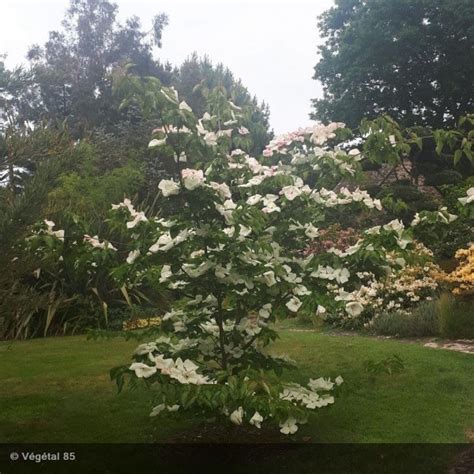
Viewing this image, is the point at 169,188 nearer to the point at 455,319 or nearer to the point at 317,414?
the point at 317,414

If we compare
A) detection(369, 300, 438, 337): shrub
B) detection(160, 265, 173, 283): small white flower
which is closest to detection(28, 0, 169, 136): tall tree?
detection(369, 300, 438, 337): shrub

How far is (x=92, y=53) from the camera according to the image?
2633 cm

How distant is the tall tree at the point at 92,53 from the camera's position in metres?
24.8

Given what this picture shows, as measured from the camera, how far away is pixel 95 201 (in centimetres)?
1103

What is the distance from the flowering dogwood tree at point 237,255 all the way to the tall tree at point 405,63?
16641mm

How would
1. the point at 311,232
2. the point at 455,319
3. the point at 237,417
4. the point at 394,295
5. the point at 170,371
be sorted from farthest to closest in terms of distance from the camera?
the point at 394,295
the point at 455,319
the point at 311,232
the point at 237,417
the point at 170,371

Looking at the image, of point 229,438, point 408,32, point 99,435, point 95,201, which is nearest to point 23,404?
point 99,435

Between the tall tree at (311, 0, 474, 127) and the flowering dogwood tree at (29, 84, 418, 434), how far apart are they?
16.6 metres

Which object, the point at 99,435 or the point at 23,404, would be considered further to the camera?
the point at 23,404

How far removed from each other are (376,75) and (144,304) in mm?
15220

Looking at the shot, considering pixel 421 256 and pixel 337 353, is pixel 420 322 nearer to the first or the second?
pixel 337 353

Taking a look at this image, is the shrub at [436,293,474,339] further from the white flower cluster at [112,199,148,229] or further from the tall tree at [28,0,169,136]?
the tall tree at [28,0,169,136]

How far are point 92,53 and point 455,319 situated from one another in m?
23.6

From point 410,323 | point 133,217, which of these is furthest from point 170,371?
point 410,323
